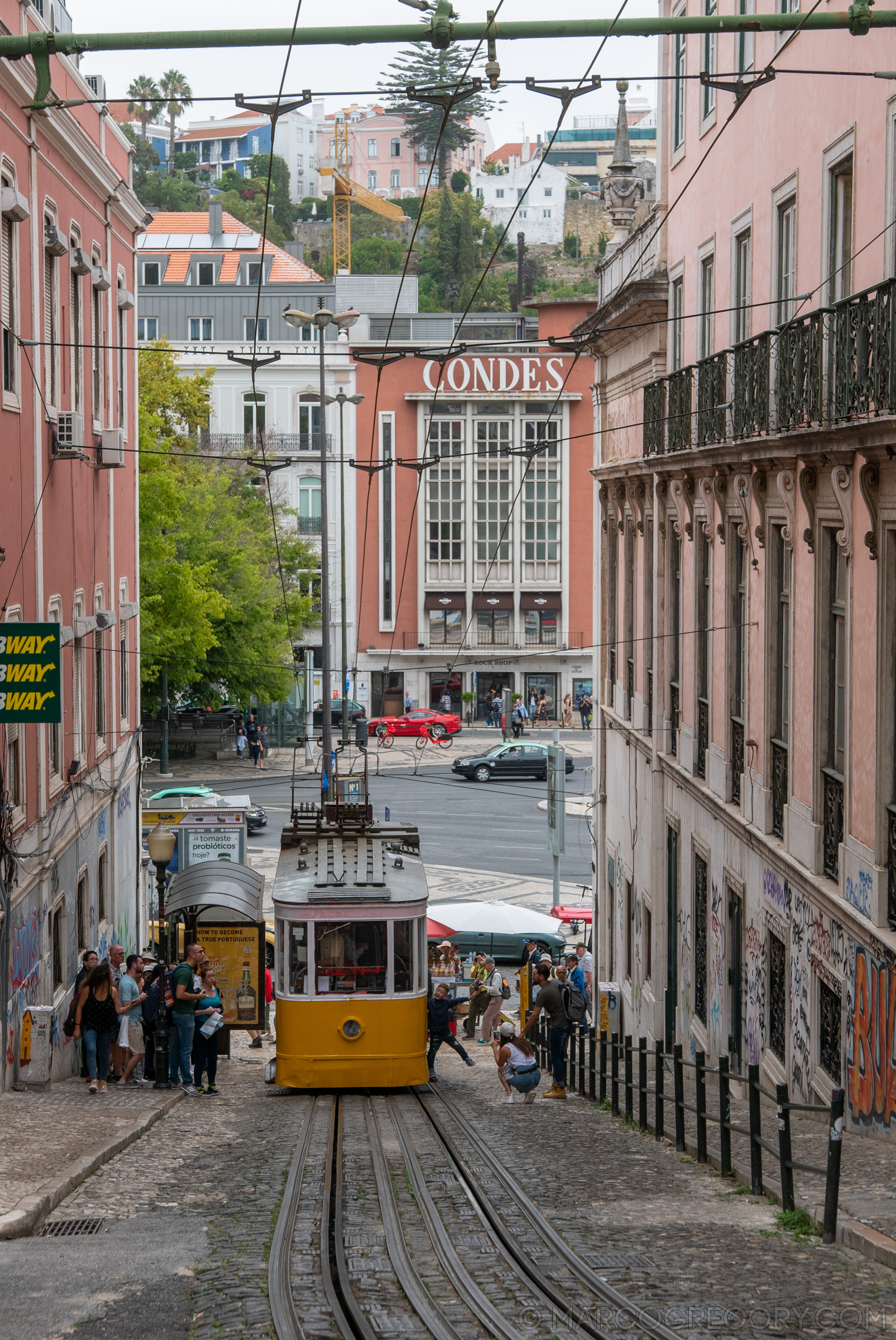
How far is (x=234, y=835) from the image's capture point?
30781 millimetres

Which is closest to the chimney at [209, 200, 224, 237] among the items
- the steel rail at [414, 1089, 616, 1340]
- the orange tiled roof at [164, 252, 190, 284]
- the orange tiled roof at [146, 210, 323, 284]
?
the orange tiled roof at [146, 210, 323, 284]

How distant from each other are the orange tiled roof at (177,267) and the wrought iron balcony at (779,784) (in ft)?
213

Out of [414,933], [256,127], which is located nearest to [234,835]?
[414,933]

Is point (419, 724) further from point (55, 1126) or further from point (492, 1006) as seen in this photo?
point (55, 1126)

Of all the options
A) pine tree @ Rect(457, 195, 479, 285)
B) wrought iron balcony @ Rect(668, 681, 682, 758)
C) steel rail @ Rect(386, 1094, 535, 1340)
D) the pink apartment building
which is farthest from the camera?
pine tree @ Rect(457, 195, 479, 285)

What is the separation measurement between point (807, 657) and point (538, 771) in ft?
126

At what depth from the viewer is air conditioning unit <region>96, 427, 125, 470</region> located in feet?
76.0

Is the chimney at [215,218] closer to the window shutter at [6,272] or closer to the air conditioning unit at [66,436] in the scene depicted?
the air conditioning unit at [66,436]

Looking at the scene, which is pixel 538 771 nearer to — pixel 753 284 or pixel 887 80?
pixel 753 284

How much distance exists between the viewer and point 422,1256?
29.8 ft

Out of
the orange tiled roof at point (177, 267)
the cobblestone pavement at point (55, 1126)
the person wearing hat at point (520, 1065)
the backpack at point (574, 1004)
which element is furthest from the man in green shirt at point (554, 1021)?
the orange tiled roof at point (177, 267)

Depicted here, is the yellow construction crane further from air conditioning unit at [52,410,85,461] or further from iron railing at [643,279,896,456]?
iron railing at [643,279,896,456]

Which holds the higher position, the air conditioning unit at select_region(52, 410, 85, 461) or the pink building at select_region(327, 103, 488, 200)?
the pink building at select_region(327, 103, 488, 200)

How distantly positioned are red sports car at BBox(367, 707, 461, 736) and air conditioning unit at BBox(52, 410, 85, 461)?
39.7 m
